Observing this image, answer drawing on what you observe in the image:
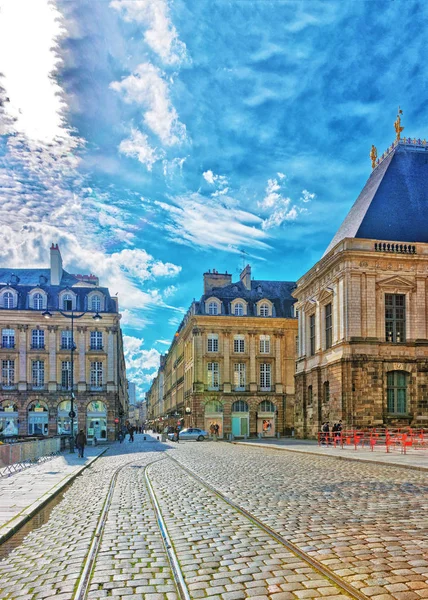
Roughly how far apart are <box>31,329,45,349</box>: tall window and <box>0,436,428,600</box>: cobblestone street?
4789cm

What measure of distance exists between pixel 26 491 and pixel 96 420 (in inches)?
1835

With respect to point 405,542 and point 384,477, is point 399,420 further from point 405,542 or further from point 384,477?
point 405,542

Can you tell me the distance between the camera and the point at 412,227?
39.6 m

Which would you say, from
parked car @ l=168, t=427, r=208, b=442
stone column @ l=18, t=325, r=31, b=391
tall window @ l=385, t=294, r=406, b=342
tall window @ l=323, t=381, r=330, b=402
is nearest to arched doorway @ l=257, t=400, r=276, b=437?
parked car @ l=168, t=427, r=208, b=442

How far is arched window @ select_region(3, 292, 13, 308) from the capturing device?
59219 millimetres

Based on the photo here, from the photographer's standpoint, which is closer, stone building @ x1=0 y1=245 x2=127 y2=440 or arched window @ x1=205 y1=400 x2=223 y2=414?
stone building @ x1=0 y1=245 x2=127 y2=440

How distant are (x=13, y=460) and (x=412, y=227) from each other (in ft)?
97.6

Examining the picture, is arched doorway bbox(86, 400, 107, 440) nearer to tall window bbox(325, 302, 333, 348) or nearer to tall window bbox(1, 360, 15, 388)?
tall window bbox(1, 360, 15, 388)

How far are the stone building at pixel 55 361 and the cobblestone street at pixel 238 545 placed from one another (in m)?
46.7

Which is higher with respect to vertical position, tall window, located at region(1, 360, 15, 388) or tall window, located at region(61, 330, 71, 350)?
tall window, located at region(61, 330, 71, 350)

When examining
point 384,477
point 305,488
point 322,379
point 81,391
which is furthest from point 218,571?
point 81,391

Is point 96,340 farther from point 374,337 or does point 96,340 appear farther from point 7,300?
point 374,337

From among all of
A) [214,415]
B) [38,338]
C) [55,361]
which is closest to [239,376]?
[214,415]

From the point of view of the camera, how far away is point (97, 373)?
60500mm
